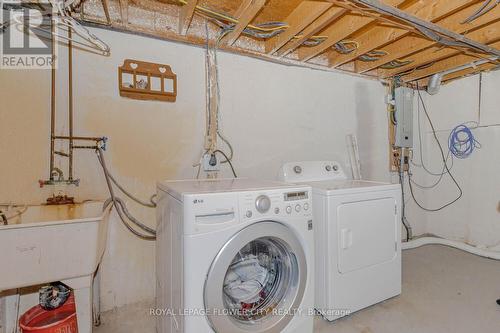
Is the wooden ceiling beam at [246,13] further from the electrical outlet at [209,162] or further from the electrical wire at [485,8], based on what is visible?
the electrical wire at [485,8]

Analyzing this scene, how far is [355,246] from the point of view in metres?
1.78

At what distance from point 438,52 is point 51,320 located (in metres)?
3.51

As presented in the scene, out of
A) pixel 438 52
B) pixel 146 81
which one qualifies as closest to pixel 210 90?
pixel 146 81

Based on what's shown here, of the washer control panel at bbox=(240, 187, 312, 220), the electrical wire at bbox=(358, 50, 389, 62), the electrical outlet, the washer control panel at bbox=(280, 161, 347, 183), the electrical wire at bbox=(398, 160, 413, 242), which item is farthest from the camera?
the electrical wire at bbox=(398, 160, 413, 242)

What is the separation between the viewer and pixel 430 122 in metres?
3.33

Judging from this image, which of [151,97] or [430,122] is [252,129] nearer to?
[151,97]

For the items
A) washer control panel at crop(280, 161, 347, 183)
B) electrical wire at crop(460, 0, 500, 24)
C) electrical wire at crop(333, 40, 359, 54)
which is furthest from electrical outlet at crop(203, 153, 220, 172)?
electrical wire at crop(460, 0, 500, 24)

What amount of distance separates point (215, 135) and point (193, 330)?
1368mm

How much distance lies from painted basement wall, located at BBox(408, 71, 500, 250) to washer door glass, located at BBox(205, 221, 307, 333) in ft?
8.35

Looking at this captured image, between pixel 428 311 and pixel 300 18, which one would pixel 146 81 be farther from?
pixel 428 311

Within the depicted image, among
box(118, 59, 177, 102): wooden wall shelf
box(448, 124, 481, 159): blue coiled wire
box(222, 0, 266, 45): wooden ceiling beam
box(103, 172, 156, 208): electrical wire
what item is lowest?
box(103, 172, 156, 208): electrical wire

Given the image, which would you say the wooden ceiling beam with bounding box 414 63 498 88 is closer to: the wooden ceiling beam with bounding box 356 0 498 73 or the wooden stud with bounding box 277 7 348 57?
the wooden ceiling beam with bounding box 356 0 498 73

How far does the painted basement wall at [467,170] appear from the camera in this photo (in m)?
2.81

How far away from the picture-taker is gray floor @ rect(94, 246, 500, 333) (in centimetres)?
165
